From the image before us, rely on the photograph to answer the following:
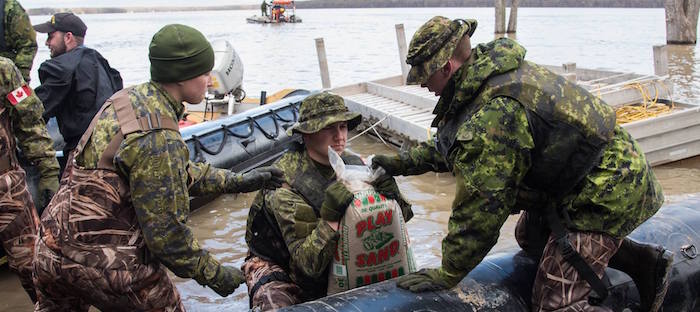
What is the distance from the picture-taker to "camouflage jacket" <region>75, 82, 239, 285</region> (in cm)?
231

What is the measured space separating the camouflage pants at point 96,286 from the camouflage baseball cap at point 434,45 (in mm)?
1338

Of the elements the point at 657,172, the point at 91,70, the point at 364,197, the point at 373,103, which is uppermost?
the point at 91,70

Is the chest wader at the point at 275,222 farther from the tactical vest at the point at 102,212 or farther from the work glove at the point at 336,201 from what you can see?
the tactical vest at the point at 102,212

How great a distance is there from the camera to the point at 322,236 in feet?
9.03

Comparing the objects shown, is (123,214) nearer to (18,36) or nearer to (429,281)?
(429,281)

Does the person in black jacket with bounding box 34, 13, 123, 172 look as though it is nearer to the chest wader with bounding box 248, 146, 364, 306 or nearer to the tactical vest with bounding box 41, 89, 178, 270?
the chest wader with bounding box 248, 146, 364, 306

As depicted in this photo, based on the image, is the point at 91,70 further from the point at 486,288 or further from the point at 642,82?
the point at 642,82

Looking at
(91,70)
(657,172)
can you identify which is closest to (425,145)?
(91,70)

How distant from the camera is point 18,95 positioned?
365 cm

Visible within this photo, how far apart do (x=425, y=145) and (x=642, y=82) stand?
22.6 ft

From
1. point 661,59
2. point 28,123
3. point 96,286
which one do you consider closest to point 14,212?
point 28,123

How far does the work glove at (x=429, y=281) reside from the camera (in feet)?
8.48

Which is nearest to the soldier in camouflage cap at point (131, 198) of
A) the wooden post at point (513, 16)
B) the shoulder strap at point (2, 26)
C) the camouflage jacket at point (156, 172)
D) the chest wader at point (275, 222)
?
the camouflage jacket at point (156, 172)

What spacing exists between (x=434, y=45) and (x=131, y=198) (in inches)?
50.5
